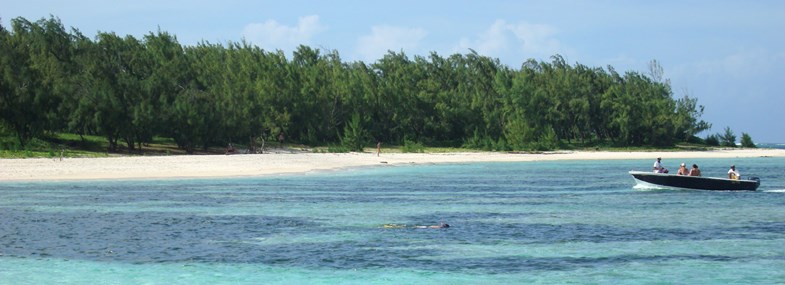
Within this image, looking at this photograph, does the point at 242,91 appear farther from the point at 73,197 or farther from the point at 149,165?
the point at 73,197

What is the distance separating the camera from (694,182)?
5062 cm

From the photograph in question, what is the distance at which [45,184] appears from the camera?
5109 centimetres

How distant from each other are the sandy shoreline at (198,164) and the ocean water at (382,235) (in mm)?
6987

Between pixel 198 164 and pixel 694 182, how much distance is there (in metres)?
34.3

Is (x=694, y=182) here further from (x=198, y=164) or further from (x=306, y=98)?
(x=306, y=98)

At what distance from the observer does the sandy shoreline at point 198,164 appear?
57.8 meters

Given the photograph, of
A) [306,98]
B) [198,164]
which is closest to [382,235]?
[198,164]

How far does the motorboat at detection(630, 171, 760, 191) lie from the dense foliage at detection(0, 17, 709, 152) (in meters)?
42.3

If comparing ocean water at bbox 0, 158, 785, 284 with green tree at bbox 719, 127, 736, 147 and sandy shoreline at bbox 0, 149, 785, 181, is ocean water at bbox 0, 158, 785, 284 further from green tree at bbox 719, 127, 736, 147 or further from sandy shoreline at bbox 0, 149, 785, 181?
green tree at bbox 719, 127, 736, 147

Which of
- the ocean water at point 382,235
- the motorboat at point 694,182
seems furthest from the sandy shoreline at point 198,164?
the motorboat at point 694,182

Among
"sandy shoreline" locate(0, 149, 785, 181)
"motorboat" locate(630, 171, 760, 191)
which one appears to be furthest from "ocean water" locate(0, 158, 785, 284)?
"sandy shoreline" locate(0, 149, 785, 181)

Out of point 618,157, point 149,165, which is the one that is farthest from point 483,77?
point 149,165

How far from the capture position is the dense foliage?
7775 cm

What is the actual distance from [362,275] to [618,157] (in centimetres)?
8809
